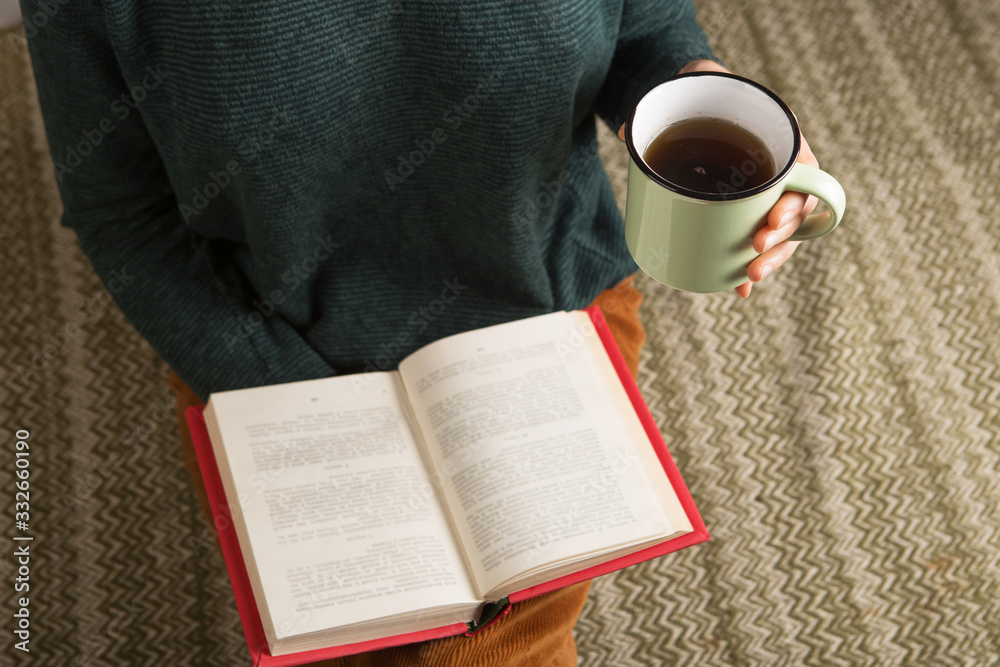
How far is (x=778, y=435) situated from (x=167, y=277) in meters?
0.71

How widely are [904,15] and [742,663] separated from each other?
99cm

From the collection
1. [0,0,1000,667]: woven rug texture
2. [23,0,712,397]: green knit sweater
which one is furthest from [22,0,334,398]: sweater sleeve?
[0,0,1000,667]: woven rug texture

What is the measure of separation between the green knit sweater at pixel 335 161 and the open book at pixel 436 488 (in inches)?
3.7

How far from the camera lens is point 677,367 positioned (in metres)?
1.03

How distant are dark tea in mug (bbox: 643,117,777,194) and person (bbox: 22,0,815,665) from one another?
4cm

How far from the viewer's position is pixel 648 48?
0.67 metres

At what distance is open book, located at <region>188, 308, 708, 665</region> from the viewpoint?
572mm

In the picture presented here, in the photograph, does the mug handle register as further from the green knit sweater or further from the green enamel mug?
the green knit sweater

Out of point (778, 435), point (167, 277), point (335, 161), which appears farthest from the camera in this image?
point (778, 435)

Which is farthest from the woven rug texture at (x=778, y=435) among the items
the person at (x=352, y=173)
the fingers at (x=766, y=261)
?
the fingers at (x=766, y=261)

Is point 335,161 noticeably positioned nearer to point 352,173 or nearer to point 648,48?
point 352,173

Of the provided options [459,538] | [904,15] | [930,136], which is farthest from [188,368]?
[904,15]

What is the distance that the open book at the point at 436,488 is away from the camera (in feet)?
1.88

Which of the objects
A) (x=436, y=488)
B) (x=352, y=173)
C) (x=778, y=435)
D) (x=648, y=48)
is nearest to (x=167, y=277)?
(x=352, y=173)
